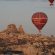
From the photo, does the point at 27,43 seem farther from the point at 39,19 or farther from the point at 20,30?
the point at 39,19

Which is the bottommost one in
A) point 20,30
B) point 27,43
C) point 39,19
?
point 27,43

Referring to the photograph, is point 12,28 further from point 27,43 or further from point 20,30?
point 27,43

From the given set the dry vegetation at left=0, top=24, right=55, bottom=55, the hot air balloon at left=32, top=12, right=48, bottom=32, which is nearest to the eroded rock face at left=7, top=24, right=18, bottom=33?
the dry vegetation at left=0, top=24, right=55, bottom=55

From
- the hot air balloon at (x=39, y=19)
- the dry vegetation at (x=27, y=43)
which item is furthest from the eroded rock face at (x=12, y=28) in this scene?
the hot air balloon at (x=39, y=19)

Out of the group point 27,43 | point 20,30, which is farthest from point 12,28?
point 27,43

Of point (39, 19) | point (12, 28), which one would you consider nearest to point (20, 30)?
point (12, 28)

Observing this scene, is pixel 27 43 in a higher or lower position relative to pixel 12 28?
lower

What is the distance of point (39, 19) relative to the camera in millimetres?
3289

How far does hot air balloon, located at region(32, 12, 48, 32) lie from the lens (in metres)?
3.24

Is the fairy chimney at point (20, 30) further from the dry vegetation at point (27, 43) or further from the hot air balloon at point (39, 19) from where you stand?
the hot air balloon at point (39, 19)

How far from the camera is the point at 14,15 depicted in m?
3.25

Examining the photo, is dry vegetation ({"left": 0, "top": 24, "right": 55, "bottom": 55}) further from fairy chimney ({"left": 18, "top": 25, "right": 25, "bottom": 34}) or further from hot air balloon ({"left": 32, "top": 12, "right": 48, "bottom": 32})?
hot air balloon ({"left": 32, "top": 12, "right": 48, "bottom": 32})

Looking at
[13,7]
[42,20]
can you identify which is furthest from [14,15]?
[42,20]

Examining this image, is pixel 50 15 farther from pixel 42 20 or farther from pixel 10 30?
pixel 10 30
